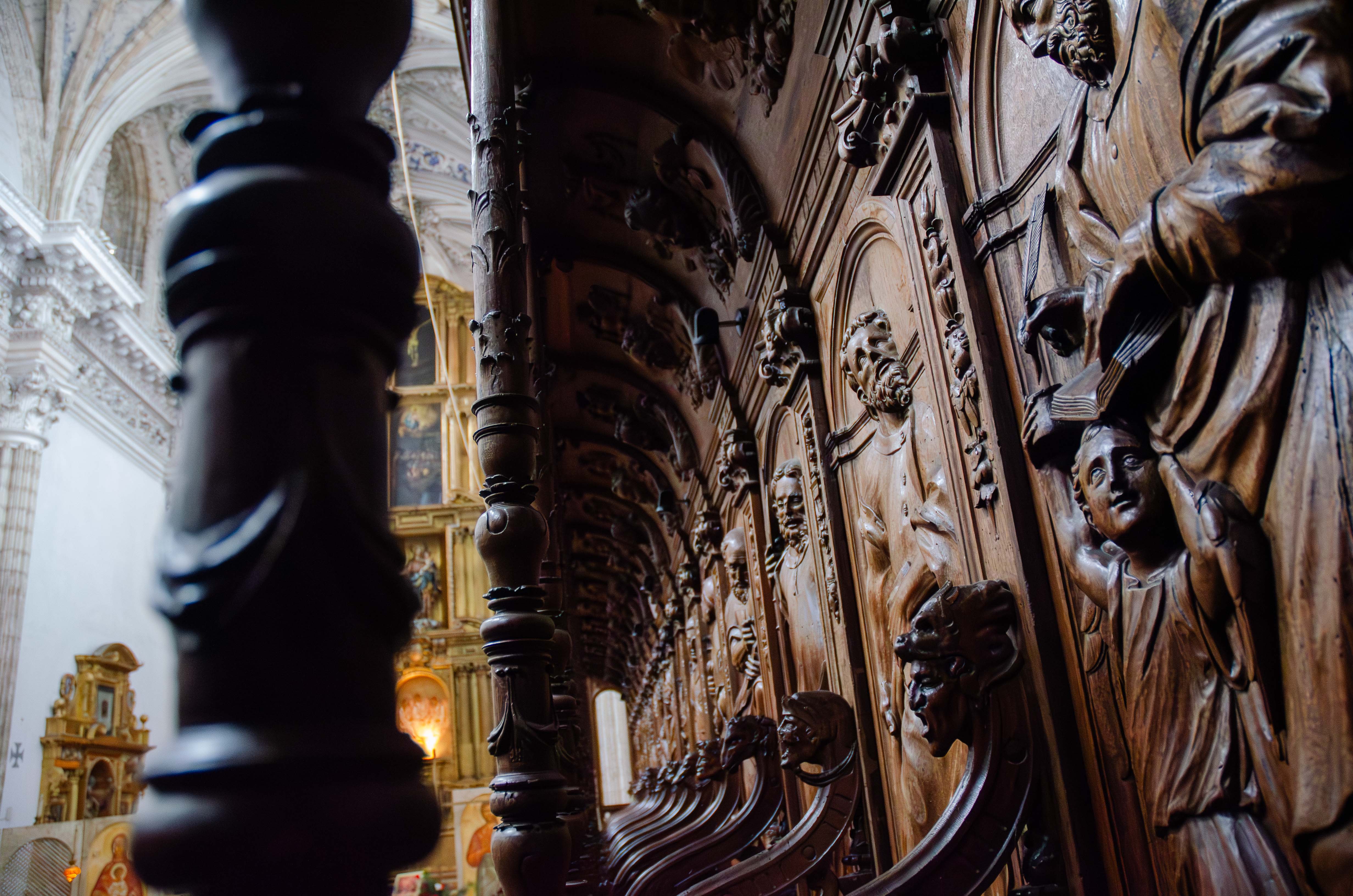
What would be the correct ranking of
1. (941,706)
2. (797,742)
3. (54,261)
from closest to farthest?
(941,706)
(797,742)
(54,261)

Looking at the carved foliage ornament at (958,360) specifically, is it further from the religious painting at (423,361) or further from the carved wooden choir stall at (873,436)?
the religious painting at (423,361)

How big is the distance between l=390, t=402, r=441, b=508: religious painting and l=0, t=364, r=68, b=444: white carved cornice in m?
8.52

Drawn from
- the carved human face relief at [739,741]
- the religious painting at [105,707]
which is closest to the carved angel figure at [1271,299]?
the carved human face relief at [739,741]

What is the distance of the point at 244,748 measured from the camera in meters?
0.47

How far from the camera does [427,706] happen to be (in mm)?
21266

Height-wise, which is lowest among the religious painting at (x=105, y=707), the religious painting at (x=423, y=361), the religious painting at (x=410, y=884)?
the religious painting at (x=410, y=884)

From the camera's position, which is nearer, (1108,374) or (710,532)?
(1108,374)

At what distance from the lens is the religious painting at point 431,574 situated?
22.2m

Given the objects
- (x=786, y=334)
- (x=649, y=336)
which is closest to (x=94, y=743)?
(x=649, y=336)

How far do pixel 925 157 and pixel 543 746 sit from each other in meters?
2.05

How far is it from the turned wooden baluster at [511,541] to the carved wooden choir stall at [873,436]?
12 millimetres

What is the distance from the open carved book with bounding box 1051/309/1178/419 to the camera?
5.42 ft

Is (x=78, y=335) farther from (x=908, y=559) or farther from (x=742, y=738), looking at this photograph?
(x=908, y=559)

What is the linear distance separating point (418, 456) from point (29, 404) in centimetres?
976
